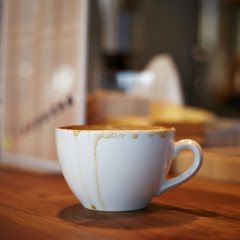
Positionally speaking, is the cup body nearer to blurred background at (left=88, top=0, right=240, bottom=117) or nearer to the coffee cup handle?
the coffee cup handle

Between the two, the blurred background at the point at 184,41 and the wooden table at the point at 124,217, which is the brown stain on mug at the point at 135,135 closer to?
the wooden table at the point at 124,217

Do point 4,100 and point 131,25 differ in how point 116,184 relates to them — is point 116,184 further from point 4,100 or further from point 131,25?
point 131,25

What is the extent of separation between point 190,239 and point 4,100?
0.78 metres

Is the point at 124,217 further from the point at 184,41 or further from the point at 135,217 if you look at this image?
the point at 184,41

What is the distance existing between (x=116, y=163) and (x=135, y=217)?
0.21ft

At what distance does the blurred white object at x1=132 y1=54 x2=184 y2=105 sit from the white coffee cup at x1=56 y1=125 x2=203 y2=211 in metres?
0.68

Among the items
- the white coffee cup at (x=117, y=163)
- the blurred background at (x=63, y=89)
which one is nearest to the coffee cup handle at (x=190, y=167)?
the white coffee cup at (x=117, y=163)

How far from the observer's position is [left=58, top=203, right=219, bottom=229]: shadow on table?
0.43m

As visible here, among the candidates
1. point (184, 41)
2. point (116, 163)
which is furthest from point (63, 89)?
point (184, 41)

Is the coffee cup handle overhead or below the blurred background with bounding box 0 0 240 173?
below

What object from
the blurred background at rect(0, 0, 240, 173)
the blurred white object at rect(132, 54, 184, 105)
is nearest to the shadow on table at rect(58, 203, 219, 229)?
the blurred background at rect(0, 0, 240, 173)

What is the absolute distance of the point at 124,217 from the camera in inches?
17.7

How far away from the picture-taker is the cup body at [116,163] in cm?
44

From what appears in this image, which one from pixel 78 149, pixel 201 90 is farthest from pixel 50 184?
pixel 201 90
